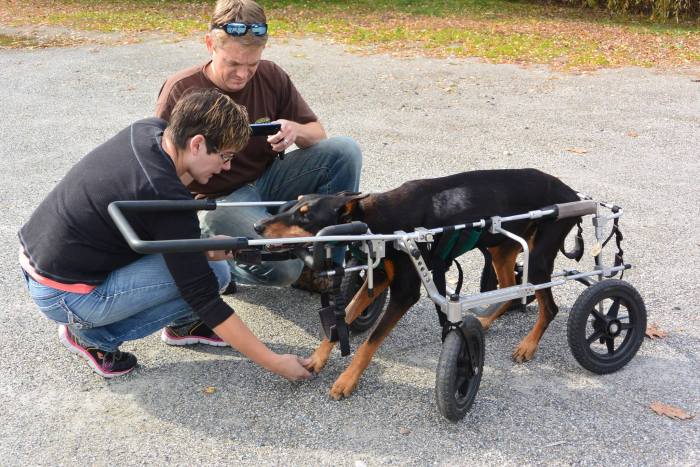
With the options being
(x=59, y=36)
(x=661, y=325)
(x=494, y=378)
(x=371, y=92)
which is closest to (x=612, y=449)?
(x=494, y=378)

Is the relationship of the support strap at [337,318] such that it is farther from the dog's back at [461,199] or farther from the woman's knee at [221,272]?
the woman's knee at [221,272]

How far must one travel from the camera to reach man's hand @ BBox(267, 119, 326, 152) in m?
4.14

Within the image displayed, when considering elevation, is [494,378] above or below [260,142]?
below

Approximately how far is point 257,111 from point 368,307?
141 cm

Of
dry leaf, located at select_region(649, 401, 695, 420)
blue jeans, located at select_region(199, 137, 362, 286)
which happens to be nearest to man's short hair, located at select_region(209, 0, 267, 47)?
blue jeans, located at select_region(199, 137, 362, 286)

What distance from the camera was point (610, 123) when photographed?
27.2 feet

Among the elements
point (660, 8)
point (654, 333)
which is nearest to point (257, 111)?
point (654, 333)

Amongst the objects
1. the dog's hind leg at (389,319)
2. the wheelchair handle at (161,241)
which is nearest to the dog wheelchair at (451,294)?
the wheelchair handle at (161,241)

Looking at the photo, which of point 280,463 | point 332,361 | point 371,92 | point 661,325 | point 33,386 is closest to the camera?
point 280,463

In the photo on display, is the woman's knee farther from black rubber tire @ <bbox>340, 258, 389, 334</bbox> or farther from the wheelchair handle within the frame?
black rubber tire @ <bbox>340, 258, 389, 334</bbox>

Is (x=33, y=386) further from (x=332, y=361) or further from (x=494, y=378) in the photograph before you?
(x=494, y=378)

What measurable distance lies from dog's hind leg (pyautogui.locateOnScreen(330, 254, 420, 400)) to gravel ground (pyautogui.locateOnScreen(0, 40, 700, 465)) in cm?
8

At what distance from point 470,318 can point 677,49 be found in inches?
427

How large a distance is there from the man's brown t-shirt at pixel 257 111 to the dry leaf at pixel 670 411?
105 inches
